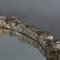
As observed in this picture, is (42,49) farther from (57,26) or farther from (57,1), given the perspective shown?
(57,1)

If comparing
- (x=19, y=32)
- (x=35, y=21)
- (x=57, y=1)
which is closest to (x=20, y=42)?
(x=19, y=32)

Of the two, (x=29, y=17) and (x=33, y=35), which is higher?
(x=29, y=17)

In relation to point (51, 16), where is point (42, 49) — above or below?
below

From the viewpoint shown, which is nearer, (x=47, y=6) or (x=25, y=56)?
(x=25, y=56)

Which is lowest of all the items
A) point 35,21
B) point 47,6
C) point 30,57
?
point 30,57
